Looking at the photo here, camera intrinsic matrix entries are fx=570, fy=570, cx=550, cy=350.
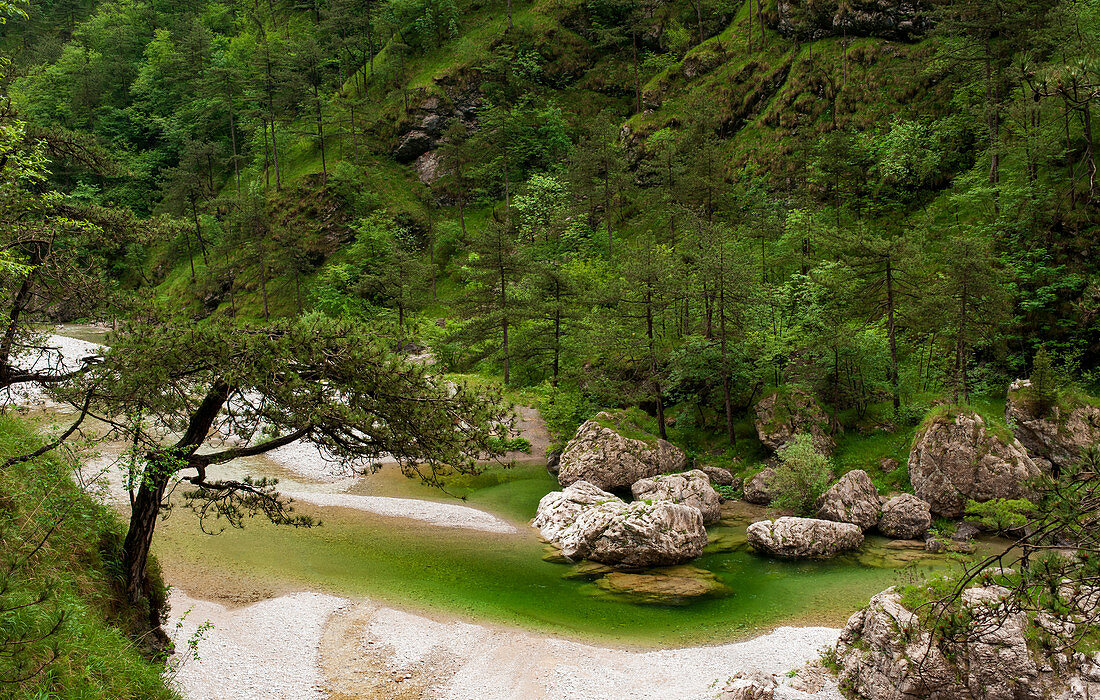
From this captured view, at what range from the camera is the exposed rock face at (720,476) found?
80.4ft

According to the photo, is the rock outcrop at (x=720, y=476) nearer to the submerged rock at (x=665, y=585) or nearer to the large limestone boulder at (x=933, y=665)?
the submerged rock at (x=665, y=585)

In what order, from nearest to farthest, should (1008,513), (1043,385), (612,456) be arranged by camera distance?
(1008,513), (1043,385), (612,456)

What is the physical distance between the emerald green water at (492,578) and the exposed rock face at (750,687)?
87.9 inches

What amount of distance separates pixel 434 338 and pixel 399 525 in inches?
658

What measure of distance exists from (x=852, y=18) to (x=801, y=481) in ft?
137

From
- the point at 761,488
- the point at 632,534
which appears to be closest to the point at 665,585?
the point at 632,534

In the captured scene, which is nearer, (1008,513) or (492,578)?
(1008,513)

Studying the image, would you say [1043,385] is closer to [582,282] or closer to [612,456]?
[612,456]

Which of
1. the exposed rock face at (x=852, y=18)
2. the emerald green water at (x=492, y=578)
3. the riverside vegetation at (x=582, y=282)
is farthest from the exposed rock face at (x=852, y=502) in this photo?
the exposed rock face at (x=852, y=18)

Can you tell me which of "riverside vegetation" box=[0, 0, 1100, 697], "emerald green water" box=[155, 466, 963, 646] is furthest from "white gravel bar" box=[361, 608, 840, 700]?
"riverside vegetation" box=[0, 0, 1100, 697]

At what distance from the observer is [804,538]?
18.1 meters

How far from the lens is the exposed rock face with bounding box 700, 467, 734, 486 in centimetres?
2450

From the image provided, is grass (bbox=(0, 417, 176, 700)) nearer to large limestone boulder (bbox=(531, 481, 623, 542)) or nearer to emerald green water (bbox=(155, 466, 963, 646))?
emerald green water (bbox=(155, 466, 963, 646))

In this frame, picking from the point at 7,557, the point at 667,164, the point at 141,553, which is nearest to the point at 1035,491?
the point at 7,557
